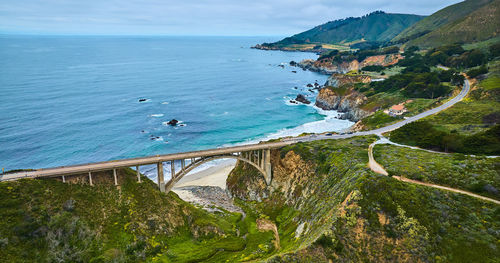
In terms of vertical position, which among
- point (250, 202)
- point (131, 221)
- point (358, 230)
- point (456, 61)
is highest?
point (456, 61)

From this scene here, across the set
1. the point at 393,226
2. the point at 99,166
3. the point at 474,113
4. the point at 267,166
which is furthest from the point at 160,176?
the point at 474,113

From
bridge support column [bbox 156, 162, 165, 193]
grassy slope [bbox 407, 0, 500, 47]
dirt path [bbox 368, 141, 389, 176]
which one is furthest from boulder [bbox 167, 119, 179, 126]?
grassy slope [bbox 407, 0, 500, 47]

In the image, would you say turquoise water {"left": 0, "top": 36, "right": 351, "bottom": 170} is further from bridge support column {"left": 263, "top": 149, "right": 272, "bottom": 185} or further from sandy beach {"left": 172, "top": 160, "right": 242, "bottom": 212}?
bridge support column {"left": 263, "top": 149, "right": 272, "bottom": 185}

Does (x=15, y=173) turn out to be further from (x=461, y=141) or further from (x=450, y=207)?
(x=461, y=141)

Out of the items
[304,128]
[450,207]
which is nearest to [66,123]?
[304,128]

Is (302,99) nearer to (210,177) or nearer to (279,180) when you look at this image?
(210,177)

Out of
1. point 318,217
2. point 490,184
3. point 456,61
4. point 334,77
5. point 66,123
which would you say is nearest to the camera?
point 490,184
